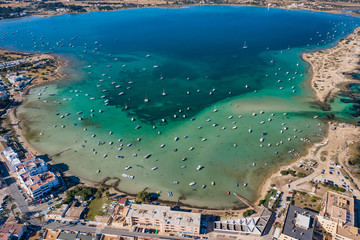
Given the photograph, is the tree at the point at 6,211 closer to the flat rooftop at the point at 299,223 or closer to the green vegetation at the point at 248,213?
the green vegetation at the point at 248,213

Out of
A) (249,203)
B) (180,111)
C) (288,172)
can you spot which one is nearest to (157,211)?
(249,203)

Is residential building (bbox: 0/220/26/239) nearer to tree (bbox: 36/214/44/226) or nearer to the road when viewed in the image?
the road

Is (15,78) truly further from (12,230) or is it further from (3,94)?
(12,230)

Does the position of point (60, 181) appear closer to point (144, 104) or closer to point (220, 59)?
point (144, 104)

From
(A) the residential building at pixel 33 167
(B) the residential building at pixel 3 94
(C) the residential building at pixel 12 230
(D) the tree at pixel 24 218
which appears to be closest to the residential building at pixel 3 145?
(A) the residential building at pixel 33 167

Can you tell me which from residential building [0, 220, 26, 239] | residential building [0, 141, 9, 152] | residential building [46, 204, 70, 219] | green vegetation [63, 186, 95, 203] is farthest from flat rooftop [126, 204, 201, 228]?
residential building [0, 141, 9, 152]

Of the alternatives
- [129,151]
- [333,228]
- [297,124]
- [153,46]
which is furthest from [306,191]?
[153,46]
